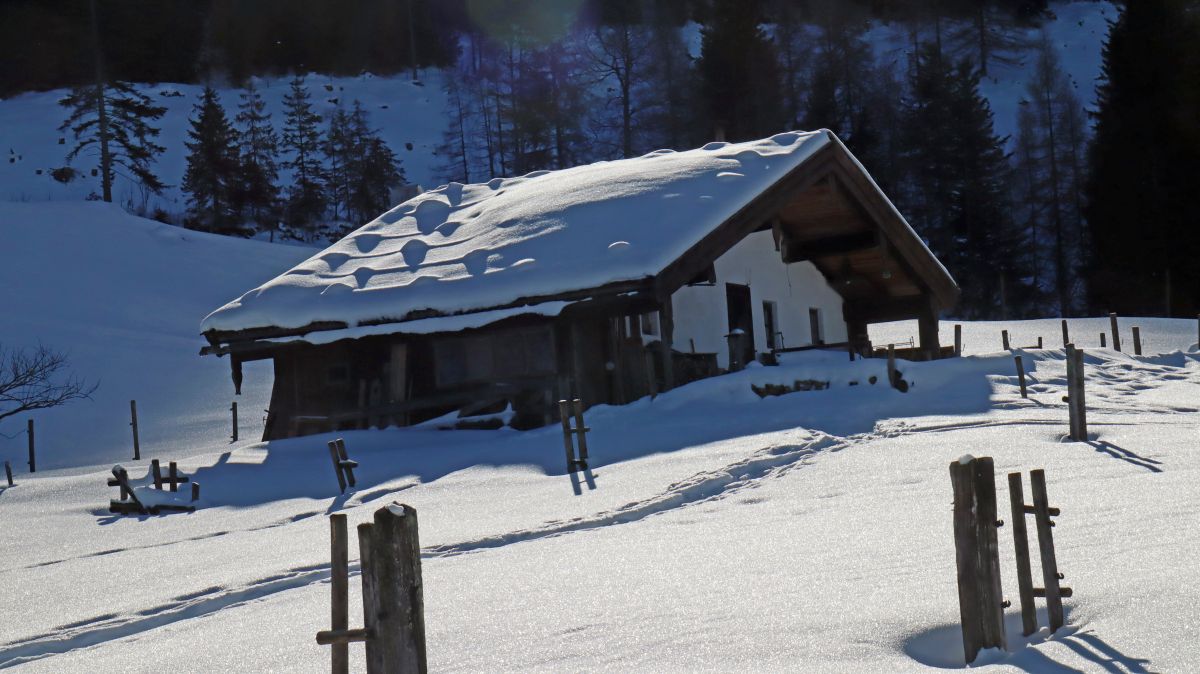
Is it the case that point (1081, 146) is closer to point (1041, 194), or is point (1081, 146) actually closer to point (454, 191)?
point (1041, 194)

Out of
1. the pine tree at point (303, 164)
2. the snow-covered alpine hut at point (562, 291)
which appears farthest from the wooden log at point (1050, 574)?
the pine tree at point (303, 164)

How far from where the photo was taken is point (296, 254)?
1582 inches

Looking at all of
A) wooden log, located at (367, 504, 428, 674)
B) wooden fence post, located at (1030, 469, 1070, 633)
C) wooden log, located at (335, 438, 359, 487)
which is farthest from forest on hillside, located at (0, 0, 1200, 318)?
wooden log, located at (367, 504, 428, 674)

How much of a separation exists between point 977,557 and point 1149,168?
122 feet

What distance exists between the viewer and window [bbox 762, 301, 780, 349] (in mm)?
20984

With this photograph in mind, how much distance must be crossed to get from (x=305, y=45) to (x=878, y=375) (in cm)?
5794

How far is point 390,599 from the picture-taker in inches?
157

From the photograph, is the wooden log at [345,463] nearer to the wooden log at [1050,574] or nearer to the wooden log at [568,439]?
the wooden log at [568,439]

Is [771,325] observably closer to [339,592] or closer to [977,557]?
[977,557]

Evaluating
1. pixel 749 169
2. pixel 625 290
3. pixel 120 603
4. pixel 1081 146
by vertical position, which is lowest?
pixel 120 603

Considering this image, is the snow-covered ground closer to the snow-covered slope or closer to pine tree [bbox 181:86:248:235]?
the snow-covered slope

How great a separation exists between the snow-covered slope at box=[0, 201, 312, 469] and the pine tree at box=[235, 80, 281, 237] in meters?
6.79

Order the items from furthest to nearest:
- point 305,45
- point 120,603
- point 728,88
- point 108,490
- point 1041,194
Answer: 1. point 305,45
2. point 1041,194
3. point 728,88
4. point 108,490
5. point 120,603

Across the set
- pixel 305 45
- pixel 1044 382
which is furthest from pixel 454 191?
pixel 305 45
